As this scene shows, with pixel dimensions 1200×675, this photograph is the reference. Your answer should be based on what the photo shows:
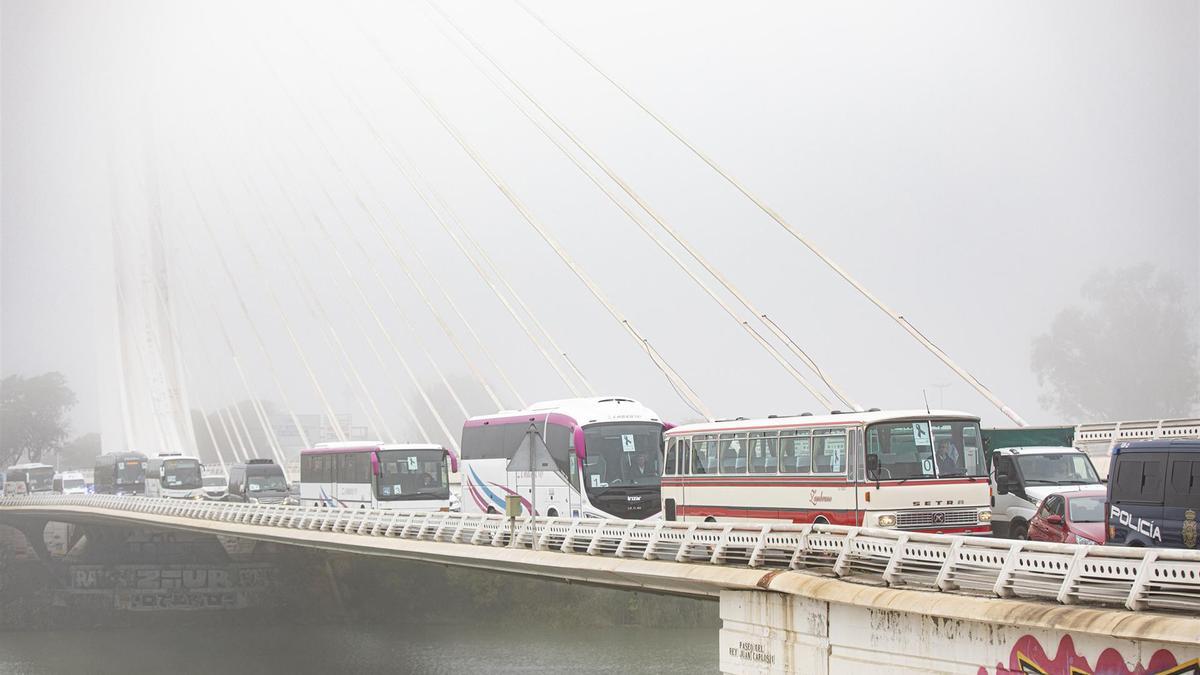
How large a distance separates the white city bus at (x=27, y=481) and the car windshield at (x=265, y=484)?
48.1 m

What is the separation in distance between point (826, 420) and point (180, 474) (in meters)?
61.1

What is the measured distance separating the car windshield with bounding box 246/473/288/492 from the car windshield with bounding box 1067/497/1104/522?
50140 millimetres

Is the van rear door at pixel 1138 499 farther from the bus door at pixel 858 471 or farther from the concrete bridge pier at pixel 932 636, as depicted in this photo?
the bus door at pixel 858 471

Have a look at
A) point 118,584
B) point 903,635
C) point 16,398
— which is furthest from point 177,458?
point 16,398

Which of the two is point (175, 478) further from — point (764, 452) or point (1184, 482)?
point (1184, 482)

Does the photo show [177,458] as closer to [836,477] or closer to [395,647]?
[395,647]

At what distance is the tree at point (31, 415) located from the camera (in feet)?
557

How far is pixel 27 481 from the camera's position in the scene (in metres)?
106

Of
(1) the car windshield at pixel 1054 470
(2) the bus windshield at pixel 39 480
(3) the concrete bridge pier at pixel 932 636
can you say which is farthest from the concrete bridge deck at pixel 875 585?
(2) the bus windshield at pixel 39 480

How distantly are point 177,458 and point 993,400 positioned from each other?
5721cm

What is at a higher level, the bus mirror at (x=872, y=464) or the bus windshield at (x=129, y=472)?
the bus mirror at (x=872, y=464)

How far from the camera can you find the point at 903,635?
16094 millimetres

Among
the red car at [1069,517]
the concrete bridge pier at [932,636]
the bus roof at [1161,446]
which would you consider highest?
the bus roof at [1161,446]

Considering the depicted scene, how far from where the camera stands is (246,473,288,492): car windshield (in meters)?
65.7
